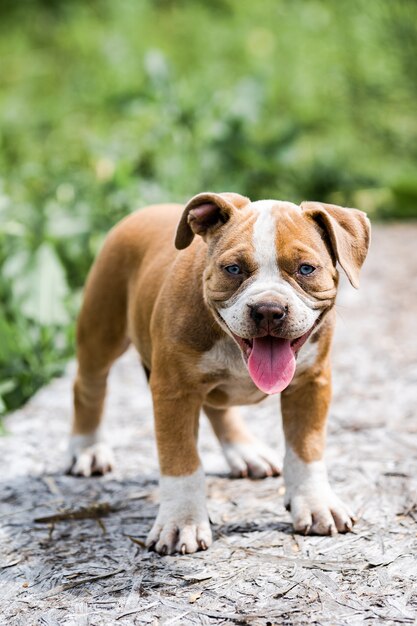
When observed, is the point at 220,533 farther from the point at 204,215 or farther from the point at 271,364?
the point at 204,215

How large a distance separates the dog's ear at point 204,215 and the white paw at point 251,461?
4.24ft

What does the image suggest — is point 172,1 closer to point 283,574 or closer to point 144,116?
point 144,116

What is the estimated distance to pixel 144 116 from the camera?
957 centimetres

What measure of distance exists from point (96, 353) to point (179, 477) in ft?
3.46

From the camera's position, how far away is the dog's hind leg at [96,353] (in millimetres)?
4211

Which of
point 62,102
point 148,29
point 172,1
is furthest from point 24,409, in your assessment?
point 172,1

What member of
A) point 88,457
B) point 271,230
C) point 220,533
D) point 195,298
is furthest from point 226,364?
point 88,457

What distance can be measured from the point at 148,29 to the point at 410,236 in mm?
7101

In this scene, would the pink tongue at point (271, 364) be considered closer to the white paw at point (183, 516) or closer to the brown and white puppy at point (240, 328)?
the brown and white puppy at point (240, 328)

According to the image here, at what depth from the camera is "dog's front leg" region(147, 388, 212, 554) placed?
342 centimetres

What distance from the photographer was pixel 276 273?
310 centimetres

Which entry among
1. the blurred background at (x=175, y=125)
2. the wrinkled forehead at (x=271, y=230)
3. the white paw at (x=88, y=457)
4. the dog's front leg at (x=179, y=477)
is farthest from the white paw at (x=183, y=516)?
the blurred background at (x=175, y=125)

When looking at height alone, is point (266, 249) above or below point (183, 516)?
above

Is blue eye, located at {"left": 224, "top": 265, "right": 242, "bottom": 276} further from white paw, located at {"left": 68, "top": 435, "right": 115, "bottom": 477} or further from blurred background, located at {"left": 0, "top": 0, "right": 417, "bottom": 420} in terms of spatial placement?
blurred background, located at {"left": 0, "top": 0, "right": 417, "bottom": 420}
